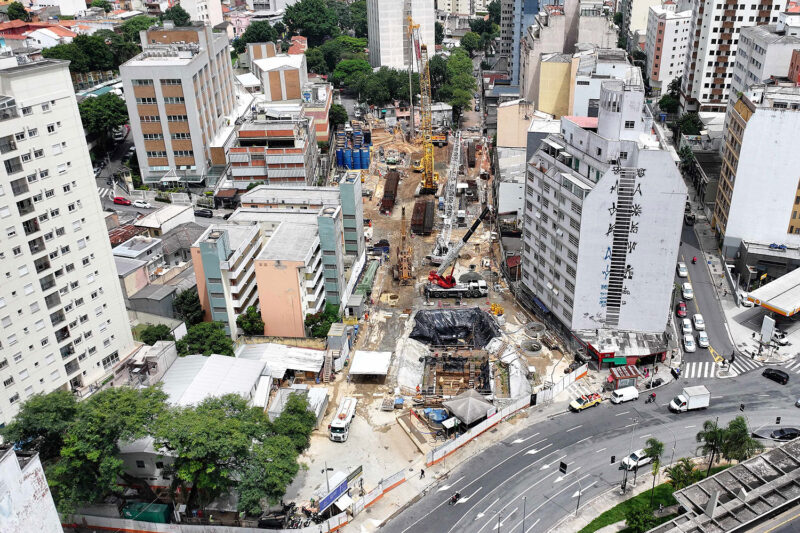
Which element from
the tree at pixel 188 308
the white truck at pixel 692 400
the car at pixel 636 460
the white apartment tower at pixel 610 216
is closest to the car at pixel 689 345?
the white apartment tower at pixel 610 216

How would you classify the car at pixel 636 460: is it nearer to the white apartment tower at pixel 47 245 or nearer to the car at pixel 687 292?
the car at pixel 687 292

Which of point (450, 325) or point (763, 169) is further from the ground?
point (763, 169)

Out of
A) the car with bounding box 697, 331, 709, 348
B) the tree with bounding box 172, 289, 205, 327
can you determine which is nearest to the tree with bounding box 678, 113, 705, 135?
the car with bounding box 697, 331, 709, 348

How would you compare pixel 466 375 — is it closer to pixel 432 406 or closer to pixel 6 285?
pixel 432 406

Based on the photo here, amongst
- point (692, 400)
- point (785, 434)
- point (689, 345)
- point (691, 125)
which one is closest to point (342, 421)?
point (692, 400)

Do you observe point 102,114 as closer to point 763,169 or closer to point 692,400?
point 763,169

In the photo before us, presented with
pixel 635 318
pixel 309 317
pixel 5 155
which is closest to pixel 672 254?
pixel 635 318
